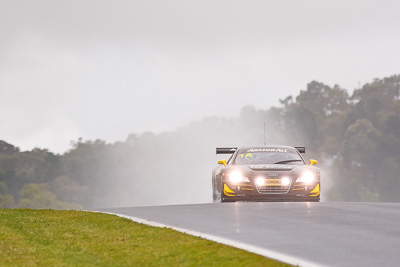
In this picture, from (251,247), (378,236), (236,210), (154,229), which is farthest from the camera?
(236,210)

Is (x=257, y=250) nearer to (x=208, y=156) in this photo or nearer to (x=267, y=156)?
(x=267, y=156)

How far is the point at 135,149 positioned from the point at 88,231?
14338 cm

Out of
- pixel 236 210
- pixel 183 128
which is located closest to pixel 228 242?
pixel 236 210

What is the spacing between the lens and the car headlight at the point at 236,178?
679 inches

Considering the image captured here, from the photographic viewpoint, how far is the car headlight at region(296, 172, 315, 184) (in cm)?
1728

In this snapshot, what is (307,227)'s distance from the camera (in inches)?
462

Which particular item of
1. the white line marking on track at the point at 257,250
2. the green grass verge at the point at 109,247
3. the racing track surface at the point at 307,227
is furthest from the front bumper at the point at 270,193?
the white line marking on track at the point at 257,250

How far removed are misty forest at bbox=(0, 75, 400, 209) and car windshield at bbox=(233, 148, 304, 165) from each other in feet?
324

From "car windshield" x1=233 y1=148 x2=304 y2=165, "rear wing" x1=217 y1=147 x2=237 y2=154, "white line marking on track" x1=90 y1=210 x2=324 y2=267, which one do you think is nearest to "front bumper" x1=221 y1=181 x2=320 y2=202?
"car windshield" x1=233 y1=148 x2=304 y2=165

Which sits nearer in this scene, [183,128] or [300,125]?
[300,125]

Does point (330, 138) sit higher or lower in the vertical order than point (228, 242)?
higher

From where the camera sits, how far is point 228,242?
980 cm

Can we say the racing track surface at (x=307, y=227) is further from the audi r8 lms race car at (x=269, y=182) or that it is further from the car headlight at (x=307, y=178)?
the car headlight at (x=307, y=178)

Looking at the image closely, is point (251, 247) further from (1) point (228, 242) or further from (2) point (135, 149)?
(2) point (135, 149)
